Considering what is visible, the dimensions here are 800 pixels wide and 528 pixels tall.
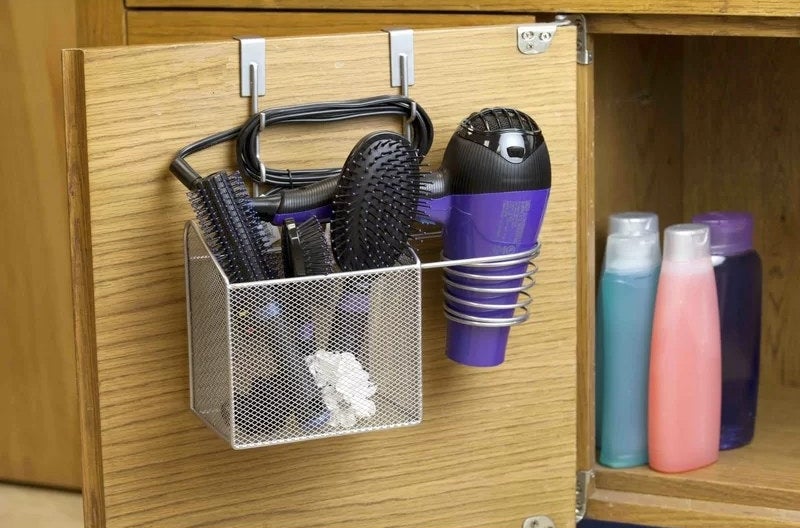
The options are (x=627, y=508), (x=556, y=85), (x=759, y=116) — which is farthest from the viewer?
(x=759, y=116)

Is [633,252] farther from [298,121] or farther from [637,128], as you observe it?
[298,121]

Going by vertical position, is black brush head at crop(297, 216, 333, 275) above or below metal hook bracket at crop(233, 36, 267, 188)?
below

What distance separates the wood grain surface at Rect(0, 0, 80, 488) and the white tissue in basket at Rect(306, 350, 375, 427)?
1.50 ft

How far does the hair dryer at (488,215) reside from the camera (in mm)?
826

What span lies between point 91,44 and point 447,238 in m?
0.40

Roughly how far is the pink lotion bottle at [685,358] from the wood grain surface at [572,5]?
207mm

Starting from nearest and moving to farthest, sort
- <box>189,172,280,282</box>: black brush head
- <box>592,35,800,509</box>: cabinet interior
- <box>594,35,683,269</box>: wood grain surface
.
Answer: <box>189,172,280,282</box>: black brush head
<box>594,35,683,269</box>: wood grain surface
<box>592,35,800,509</box>: cabinet interior

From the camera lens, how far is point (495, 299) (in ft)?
2.83

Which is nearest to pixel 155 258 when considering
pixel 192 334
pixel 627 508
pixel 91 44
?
pixel 192 334

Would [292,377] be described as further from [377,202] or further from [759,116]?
[759,116]

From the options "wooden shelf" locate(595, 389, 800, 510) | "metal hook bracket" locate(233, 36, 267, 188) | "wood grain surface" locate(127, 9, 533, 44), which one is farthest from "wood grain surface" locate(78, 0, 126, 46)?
"wooden shelf" locate(595, 389, 800, 510)

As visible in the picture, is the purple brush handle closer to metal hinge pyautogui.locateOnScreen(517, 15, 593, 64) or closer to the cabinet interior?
metal hinge pyautogui.locateOnScreen(517, 15, 593, 64)

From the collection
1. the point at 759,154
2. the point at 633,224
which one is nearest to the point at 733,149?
the point at 759,154

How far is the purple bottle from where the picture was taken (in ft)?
3.64
